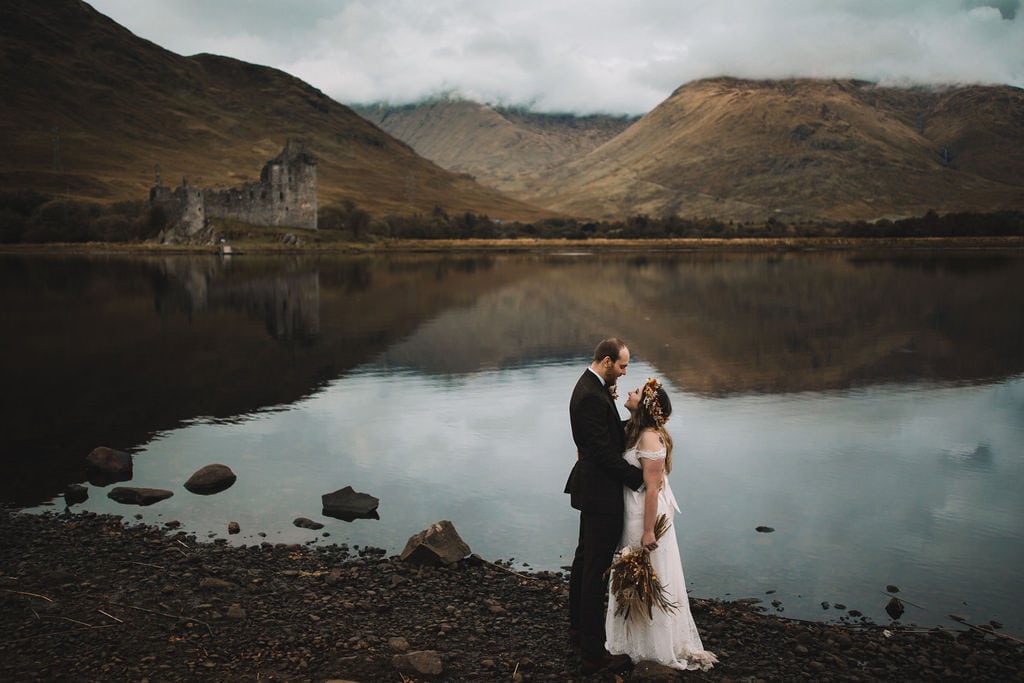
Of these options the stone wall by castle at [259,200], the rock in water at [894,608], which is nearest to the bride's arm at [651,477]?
the rock in water at [894,608]

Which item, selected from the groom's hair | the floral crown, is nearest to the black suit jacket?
the groom's hair

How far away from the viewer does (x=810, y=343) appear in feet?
114

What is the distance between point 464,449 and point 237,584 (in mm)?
8031

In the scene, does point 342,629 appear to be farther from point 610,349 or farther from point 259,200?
point 259,200

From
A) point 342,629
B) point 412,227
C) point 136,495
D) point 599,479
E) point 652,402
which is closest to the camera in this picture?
point 652,402

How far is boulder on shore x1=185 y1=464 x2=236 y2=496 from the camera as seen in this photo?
14.5 m

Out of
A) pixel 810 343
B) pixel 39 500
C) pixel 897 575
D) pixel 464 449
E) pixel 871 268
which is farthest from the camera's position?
pixel 871 268

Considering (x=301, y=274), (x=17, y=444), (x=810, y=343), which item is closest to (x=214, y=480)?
(x=17, y=444)

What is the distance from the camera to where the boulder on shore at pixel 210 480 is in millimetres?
14453

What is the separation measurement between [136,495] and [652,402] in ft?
33.2

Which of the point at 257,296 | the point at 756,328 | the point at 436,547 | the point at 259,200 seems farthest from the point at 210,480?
the point at 259,200

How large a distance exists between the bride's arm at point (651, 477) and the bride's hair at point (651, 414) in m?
0.08

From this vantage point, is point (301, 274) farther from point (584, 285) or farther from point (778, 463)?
point (778, 463)

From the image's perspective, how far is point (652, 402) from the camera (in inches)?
302
